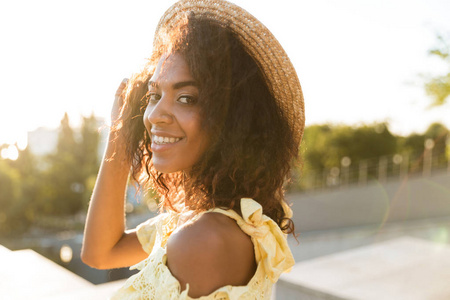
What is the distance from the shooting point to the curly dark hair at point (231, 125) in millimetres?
1070

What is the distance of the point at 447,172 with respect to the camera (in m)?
15.6

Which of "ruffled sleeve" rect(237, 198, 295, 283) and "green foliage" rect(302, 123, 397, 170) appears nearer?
"ruffled sleeve" rect(237, 198, 295, 283)

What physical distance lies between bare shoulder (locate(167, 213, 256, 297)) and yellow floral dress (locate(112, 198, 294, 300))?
2 cm

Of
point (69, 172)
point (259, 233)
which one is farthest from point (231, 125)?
point (69, 172)

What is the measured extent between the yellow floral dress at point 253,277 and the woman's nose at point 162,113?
30 cm

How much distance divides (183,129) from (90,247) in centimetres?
71

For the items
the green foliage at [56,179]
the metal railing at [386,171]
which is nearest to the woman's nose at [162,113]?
the metal railing at [386,171]

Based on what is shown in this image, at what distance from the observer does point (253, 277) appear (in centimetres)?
98

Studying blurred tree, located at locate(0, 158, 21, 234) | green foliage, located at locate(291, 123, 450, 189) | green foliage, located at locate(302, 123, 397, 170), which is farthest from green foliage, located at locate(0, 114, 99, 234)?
green foliage, located at locate(302, 123, 397, 170)

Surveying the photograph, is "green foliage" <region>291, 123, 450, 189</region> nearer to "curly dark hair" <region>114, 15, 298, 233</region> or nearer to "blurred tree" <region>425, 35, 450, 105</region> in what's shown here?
"blurred tree" <region>425, 35, 450, 105</region>

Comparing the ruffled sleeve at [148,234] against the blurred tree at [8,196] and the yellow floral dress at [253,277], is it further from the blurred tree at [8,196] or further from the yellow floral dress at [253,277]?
the blurred tree at [8,196]

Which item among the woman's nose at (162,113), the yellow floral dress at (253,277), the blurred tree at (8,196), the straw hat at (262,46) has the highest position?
the straw hat at (262,46)

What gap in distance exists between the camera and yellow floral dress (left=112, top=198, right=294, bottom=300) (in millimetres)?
894

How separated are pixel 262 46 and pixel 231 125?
256 millimetres
